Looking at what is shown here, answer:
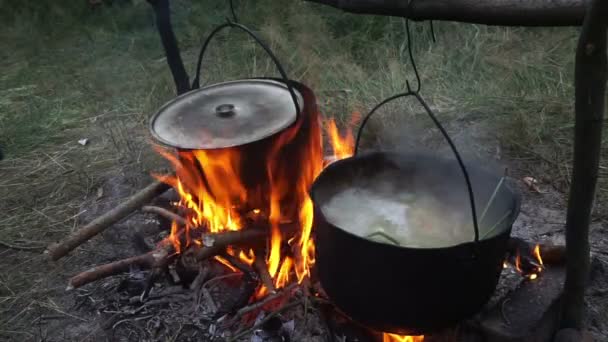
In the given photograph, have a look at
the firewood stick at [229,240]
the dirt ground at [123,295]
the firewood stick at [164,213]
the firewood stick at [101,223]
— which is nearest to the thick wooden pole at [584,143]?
the dirt ground at [123,295]

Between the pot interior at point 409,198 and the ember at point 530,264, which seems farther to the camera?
the ember at point 530,264

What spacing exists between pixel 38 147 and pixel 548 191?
4.72 meters

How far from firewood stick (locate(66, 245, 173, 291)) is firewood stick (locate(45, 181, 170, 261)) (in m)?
0.23

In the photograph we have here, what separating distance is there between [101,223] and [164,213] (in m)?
0.40

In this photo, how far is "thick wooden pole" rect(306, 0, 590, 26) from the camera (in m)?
1.90

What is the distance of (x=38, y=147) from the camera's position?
5.10m

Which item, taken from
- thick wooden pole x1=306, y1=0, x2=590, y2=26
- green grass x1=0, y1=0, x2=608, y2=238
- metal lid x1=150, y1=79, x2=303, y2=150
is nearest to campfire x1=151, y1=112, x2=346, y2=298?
metal lid x1=150, y1=79, x2=303, y2=150

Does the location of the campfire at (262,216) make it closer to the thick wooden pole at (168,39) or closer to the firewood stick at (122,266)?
the firewood stick at (122,266)

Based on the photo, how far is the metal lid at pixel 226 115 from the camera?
106 inches

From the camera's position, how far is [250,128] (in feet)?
9.10

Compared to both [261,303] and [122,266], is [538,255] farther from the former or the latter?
[122,266]

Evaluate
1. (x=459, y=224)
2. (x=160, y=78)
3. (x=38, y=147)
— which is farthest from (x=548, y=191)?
(x=38, y=147)

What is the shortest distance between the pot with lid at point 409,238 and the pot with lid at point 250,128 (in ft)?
1.14

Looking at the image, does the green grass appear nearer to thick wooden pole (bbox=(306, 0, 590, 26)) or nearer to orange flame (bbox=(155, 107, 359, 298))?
orange flame (bbox=(155, 107, 359, 298))
